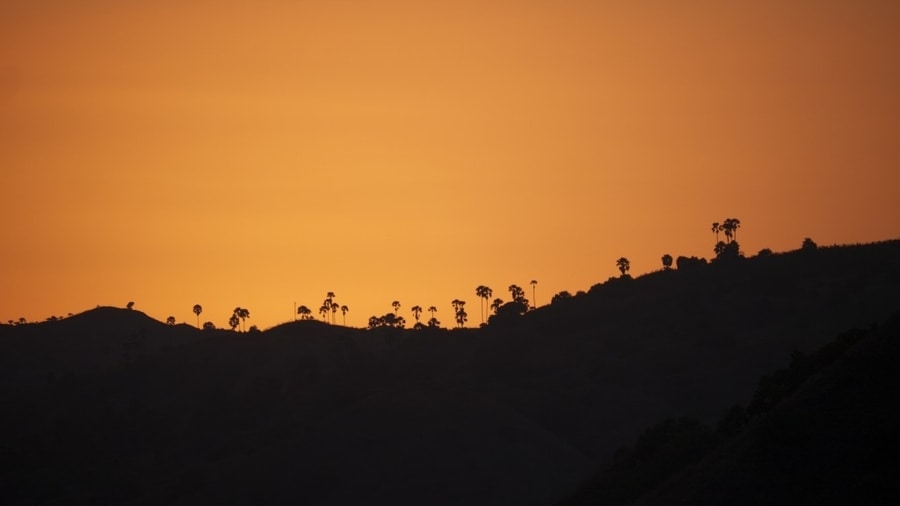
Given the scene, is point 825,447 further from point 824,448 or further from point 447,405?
point 447,405

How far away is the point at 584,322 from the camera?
192000mm

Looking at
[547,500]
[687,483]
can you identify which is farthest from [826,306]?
[687,483]

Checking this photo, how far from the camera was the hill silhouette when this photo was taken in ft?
465

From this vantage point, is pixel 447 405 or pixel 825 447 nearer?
pixel 825 447

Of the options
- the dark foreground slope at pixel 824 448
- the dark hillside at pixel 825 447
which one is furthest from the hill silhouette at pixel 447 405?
the dark hillside at pixel 825 447

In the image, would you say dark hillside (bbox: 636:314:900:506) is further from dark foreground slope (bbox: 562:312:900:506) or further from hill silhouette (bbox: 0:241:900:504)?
hill silhouette (bbox: 0:241:900:504)

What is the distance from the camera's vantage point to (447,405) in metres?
156

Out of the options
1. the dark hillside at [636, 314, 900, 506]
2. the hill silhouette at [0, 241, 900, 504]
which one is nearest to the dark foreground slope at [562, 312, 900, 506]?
the dark hillside at [636, 314, 900, 506]

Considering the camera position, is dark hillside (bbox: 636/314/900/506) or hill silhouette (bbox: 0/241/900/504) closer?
dark hillside (bbox: 636/314/900/506)

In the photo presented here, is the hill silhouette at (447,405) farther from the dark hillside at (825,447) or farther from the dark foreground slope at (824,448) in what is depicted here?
the dark hillside at (825,447)

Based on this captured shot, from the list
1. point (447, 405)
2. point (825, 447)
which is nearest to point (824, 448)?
point (825, 447)

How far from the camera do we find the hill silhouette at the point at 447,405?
14162 centimetres

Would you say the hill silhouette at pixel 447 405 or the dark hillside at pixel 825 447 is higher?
the hill silhouette at pixel 447 405

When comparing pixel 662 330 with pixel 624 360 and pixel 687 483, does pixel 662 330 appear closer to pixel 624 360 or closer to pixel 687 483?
pixel 624 360
